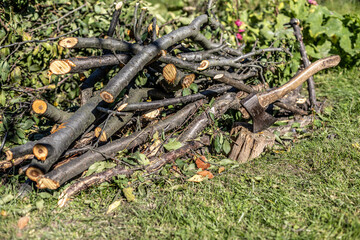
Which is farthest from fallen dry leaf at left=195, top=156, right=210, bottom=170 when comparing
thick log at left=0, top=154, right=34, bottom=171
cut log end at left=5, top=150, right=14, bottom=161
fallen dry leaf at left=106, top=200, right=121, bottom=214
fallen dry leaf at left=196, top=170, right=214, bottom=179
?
cut log end at left=5, top=150, right=14, bottom=161

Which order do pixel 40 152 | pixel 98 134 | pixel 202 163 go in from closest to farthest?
pixel 40 152, pixel 98 134, pixel 202 163

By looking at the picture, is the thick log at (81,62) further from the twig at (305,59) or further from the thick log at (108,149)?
the twig at (305,59)

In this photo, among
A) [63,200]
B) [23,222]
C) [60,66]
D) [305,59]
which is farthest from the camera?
[305,59]

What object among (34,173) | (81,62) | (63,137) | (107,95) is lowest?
(34,173)

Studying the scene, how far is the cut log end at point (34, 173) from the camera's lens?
2.42 m

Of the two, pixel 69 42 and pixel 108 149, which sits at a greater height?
pixel 69 42

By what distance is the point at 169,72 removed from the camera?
2908 millimetres

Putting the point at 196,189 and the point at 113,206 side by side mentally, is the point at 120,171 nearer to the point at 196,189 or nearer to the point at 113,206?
the point at 113,206

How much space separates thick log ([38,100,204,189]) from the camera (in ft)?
8.07

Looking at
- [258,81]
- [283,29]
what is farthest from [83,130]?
[283,29]

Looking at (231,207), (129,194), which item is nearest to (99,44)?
(129,194)

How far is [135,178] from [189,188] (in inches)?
18.8

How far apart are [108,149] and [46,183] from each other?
61 cm

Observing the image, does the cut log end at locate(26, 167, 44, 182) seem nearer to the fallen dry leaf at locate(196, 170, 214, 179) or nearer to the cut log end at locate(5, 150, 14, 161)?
the cut log end at locate(5, 150, 14, 161)
